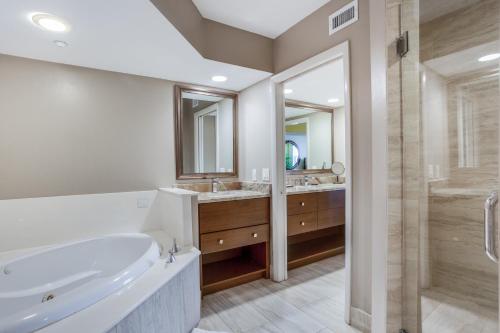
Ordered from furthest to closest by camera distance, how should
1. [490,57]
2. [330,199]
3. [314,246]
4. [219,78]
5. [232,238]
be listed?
[314,246] → [330,199] → [219,78] → [232,238] → [490,57]

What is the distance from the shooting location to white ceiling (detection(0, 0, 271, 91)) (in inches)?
55.3

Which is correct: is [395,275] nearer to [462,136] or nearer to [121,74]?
[462,136]

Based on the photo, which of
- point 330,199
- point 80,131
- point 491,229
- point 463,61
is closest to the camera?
point 491,229

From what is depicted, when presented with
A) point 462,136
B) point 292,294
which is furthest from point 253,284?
point 462,136

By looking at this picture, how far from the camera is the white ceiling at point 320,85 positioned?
2553 millimetres

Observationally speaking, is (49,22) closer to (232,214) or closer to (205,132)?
(205,132)

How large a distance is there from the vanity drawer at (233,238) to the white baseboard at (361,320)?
98 cm

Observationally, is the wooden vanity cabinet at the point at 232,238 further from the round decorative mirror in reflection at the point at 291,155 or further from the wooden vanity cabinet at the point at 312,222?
the round decorative mirror in reflection at the point at 291,155

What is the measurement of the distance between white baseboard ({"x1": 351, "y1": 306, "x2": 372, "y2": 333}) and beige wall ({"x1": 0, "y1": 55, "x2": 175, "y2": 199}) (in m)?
2.00

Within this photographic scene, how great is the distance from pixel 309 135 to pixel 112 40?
274cm

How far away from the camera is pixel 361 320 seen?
172cm

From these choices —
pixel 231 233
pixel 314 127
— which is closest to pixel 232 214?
pixel 231 233

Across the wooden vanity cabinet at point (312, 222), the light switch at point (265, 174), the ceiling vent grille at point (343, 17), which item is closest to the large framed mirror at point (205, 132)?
the light switch at point (265, 174)

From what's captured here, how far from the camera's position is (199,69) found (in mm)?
2309
